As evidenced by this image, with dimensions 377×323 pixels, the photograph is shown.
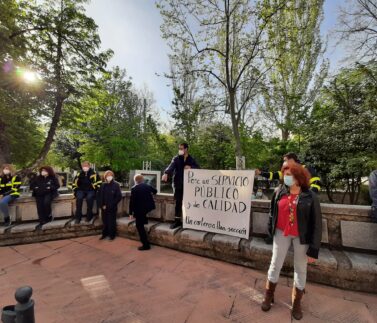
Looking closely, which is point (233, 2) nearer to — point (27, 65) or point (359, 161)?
point (359, 161)

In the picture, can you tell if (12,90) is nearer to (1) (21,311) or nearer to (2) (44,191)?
(2) (44,191)

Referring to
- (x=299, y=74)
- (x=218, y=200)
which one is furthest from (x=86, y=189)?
(x=299, y=74)

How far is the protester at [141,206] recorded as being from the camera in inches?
183

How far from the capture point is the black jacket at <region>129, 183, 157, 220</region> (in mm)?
4656

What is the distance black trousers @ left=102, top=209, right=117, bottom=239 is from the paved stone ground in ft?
2.53

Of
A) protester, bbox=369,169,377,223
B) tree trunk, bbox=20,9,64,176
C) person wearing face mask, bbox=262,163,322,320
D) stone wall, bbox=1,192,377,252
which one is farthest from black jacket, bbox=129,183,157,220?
tree trunk, bbox=20,9,64,176

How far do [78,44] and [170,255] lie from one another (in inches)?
404

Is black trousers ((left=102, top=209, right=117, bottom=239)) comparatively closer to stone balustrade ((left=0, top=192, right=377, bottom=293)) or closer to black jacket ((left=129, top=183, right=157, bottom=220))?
stone balustrade ((left=0, top=192, right=377, bottom=293))

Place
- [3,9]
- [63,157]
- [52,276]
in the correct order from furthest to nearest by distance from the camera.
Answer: [63,157], [3,9], [52,276]

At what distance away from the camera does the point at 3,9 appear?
7469 mm

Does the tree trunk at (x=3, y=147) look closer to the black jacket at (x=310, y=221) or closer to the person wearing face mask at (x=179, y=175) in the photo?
the person wearing face mask at (x=179, y=175)

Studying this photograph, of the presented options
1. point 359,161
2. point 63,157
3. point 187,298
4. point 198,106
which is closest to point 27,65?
point 198,106

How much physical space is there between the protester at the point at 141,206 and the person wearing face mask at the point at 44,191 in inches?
92.0

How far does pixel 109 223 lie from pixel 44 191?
5.92 feet
